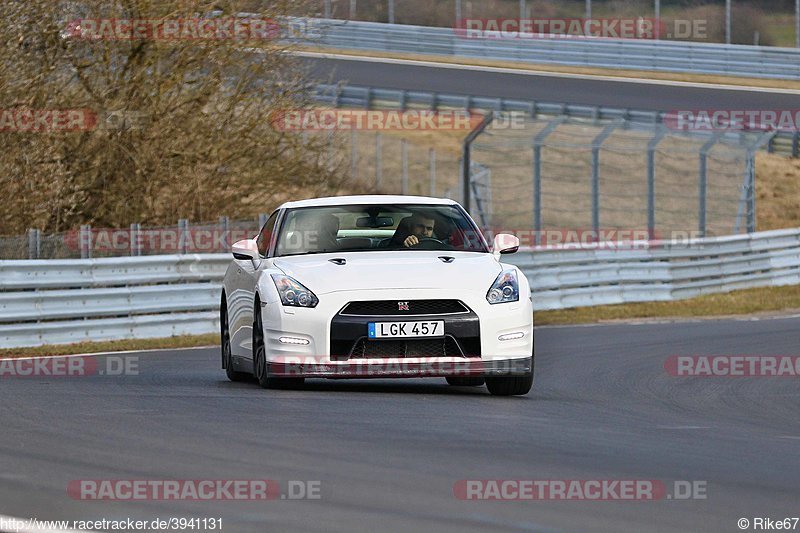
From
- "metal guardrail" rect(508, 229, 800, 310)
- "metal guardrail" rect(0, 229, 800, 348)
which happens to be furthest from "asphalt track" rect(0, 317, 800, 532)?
"metal guardrail" rect(508, 229, 800, 310)

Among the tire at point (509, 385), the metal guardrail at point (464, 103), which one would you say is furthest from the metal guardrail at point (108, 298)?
the metal guardrail at point (464, 103)

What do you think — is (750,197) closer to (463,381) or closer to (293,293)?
(463,381)

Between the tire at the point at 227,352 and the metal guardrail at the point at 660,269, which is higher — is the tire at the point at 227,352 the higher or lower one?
the higher one

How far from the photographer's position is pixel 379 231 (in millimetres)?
11719

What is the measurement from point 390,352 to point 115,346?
7862 millimetres

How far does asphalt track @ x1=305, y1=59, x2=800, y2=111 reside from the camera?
37969 mm

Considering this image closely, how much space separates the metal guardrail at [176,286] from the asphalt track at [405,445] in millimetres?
Answer: 4503

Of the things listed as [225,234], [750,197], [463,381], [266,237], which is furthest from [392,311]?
[750,197]

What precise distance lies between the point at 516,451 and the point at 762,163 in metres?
34.5

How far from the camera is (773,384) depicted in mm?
12875

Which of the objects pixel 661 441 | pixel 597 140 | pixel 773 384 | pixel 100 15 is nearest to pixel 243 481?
pixel 661 441

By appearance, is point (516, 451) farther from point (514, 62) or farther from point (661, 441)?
point (514, 62)

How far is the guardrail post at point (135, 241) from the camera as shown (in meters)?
19.7

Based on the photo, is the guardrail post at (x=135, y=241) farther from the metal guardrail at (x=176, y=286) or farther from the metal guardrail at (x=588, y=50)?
the metal guardrail at (x=588, y=50)
